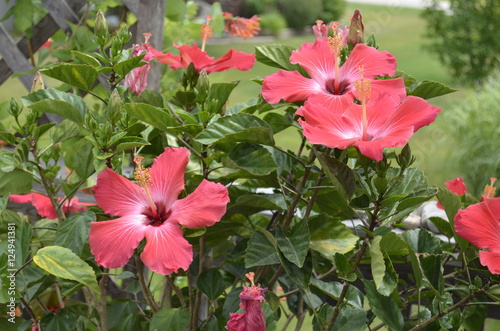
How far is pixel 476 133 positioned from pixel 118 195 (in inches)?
145

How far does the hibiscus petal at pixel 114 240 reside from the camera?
0.75 metres

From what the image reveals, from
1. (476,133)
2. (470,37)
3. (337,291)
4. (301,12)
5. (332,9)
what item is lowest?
(332,9)

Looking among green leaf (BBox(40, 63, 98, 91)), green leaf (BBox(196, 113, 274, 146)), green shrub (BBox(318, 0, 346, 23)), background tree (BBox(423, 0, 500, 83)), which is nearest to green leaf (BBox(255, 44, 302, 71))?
green leaf (BBox(196, 113, 274, 146))

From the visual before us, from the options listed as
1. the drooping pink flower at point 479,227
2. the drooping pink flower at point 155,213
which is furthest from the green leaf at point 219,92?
the drooping pink flower at point 479,227

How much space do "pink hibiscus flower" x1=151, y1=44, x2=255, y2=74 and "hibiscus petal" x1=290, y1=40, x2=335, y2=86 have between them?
121 mm

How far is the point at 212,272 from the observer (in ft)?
2.97

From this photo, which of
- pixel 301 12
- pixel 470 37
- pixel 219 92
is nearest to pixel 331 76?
pixel 219 92

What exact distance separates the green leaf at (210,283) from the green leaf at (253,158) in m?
0.19

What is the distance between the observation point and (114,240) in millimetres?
754

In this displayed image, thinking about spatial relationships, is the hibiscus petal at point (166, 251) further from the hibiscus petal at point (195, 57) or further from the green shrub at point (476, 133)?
the green shrub at point (476, 133)

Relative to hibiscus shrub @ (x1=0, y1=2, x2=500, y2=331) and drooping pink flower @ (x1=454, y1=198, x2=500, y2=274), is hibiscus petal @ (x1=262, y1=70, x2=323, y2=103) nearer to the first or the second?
hibiscus shrub @ (x1=0, y1=2, x2=500, y2=331)

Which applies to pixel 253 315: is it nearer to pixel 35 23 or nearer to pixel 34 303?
pixel 34 303

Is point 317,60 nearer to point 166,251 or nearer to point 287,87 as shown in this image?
point 287,87

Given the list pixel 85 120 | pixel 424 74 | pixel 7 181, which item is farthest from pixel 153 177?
pixel 424 74
